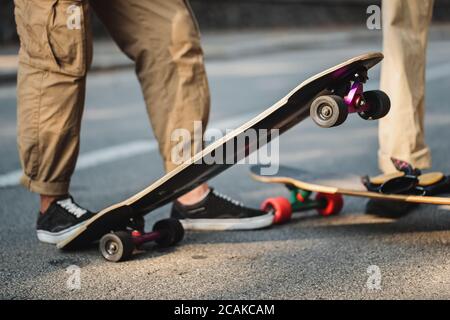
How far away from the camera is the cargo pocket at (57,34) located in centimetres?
330

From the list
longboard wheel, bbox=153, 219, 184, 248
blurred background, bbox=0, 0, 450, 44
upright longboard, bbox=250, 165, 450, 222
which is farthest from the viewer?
blurred background, bbox=0, 0, 450, 44

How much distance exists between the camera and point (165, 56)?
355 centimetres

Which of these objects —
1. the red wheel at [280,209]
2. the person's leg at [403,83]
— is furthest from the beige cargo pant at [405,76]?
the red wheel at [280,209]

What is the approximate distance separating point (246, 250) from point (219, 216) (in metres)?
0.38

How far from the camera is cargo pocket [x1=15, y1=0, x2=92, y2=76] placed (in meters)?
3.30

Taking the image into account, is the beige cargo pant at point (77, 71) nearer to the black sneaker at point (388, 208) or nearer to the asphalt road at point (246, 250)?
the asphalt road at point (246, 250)

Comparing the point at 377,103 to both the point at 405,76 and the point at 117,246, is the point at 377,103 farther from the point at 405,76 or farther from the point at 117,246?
the point at 117,246

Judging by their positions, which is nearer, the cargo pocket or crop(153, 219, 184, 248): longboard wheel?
the cargo pocket

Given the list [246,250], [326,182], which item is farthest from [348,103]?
[326,182]

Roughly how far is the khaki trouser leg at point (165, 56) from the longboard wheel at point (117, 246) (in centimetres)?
47

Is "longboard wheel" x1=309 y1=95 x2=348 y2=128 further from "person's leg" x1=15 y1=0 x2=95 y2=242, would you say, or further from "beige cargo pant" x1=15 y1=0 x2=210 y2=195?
"person's leg" x1=15 y1=0 x2=95 y2=242

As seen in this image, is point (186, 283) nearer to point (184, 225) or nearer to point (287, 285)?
point (287, 285)

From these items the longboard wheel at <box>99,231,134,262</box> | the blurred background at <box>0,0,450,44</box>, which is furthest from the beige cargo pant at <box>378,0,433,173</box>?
the blurred background at <box>0,0,450,44</box>
